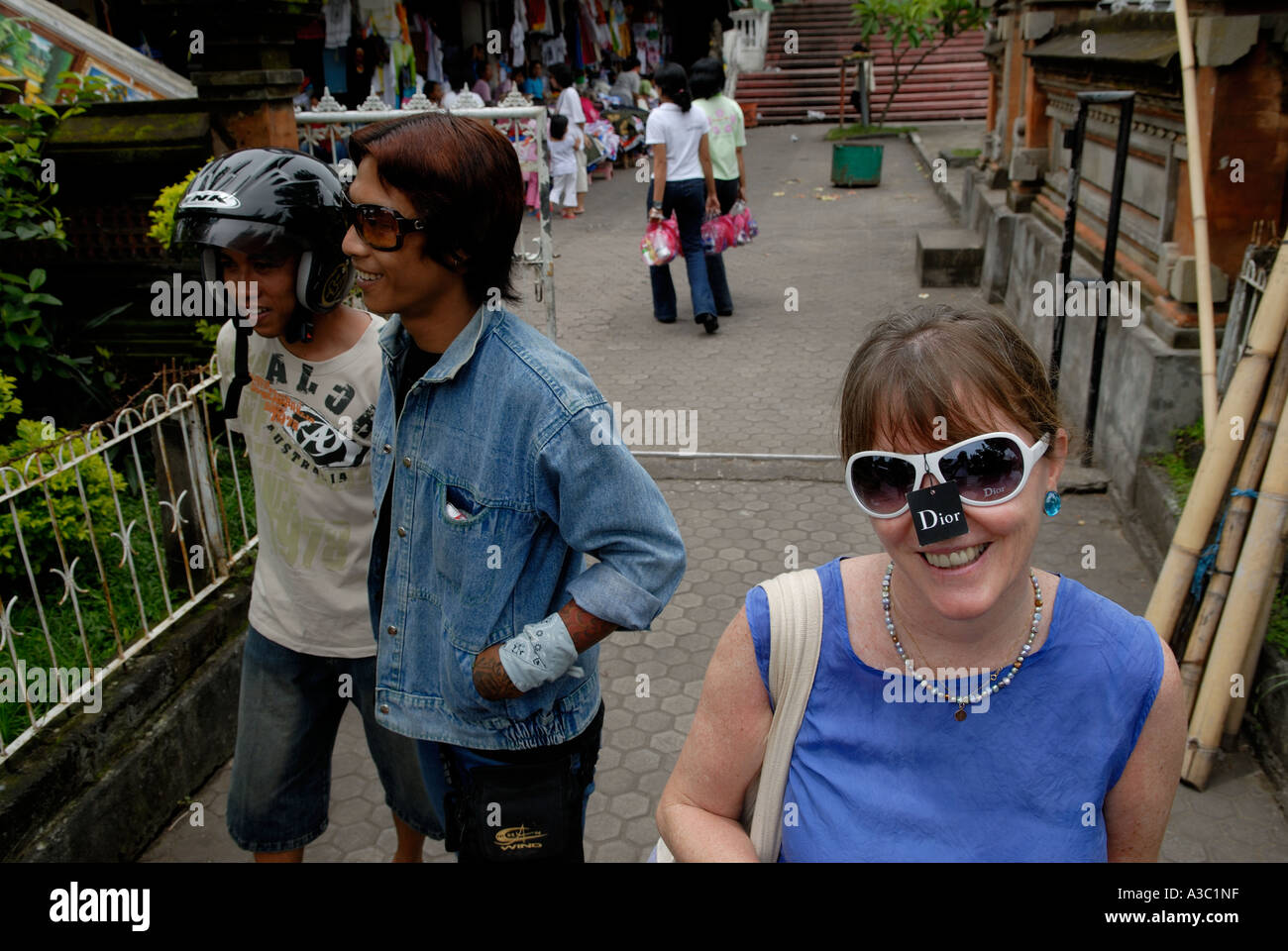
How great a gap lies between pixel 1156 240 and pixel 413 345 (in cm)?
513

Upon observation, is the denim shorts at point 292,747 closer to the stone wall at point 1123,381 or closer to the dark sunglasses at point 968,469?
the dark sunglasses at point 968,469

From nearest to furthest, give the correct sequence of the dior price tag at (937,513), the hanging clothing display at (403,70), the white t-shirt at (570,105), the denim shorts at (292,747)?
the dior price tag at (937,513) → the denim shorts at (292,747) → the hanging clothing display at (403,70) → the white t-shirt at (570,105)

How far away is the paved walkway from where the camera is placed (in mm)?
3547

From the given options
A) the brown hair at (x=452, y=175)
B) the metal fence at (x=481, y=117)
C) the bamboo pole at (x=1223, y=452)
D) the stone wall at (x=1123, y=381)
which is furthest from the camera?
the metal fence at (x=481, y=117)

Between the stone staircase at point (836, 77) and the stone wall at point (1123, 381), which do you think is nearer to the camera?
the stone wall at point (1123, 381)

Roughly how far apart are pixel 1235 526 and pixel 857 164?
1393 centimetres

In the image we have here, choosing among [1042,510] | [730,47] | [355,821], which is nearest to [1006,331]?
[1042,510]

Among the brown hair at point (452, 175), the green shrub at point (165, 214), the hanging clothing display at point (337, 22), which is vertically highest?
the hanging clothing display at point (337, 22)

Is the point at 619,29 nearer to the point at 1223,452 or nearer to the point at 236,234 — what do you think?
the point at 1223,452

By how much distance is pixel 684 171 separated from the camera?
8781mm

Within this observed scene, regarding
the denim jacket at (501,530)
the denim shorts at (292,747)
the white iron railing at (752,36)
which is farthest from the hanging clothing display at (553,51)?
the denim jacket at (501,530)

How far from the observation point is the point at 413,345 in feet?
7.59

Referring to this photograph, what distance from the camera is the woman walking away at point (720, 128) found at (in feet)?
29.3
